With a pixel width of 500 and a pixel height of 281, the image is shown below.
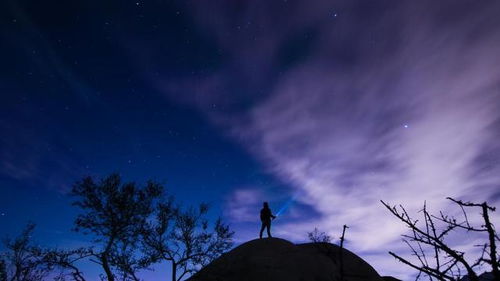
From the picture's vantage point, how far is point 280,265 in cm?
1527

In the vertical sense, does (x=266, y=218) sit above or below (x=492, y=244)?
above

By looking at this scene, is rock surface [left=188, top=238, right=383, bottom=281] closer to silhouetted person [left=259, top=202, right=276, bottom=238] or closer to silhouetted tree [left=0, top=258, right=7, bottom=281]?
silhouetted person [left=259, top=202, right=276, bottom=238]

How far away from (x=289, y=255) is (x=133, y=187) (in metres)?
15.8

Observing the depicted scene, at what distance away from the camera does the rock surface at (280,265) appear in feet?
48.3

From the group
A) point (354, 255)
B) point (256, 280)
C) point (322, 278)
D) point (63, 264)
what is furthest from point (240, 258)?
point (63, 264)

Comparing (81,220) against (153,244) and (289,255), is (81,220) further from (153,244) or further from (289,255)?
(289,255)

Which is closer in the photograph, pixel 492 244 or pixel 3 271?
pixel 492 244

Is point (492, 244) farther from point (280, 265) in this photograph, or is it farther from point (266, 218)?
point (266, 218)

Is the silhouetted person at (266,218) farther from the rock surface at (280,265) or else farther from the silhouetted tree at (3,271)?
the silhouetted tree at (3,271)

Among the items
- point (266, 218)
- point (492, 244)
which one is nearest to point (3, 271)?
point (266, 218)

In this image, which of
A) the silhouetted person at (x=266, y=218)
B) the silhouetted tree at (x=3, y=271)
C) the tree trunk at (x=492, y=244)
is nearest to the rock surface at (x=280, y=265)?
the silhouetted person at (x=266, y=218)

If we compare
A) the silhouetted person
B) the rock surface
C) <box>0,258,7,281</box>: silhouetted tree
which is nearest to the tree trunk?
the rock surface

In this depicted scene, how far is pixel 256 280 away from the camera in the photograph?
14.2 meters

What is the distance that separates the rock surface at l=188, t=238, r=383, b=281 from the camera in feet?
48.3
